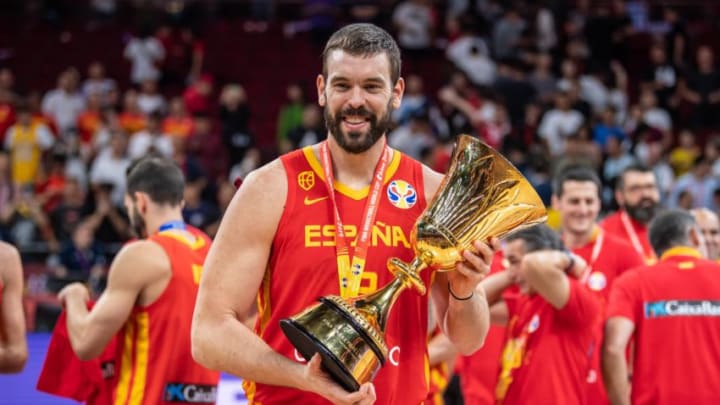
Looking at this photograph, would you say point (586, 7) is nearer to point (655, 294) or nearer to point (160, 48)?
point (160, 48)

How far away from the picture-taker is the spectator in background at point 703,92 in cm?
1641

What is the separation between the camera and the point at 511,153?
1387cm

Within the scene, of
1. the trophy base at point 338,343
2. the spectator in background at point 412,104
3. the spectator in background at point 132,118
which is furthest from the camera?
the spectator in background at point 132,118

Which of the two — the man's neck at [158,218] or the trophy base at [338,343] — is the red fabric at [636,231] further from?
the trophy base at [338,343]

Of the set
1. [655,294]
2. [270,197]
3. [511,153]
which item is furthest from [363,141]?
[511,153]

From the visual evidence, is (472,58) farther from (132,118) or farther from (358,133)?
(358,133)

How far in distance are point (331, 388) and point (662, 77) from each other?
14.9 meters

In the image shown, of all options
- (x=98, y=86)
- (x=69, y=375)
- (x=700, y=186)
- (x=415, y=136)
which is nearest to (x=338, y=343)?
(x=69, y=375)

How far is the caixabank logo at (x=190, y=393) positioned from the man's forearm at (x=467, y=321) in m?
2.03

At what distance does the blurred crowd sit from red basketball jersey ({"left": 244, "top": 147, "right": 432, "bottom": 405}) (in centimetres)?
739

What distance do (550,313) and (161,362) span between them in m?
1.84

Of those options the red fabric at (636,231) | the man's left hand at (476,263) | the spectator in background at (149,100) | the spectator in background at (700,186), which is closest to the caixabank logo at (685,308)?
the red fabric at (636,231)

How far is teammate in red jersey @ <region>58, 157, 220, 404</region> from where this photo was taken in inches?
198

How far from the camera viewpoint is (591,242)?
630 centimetres
